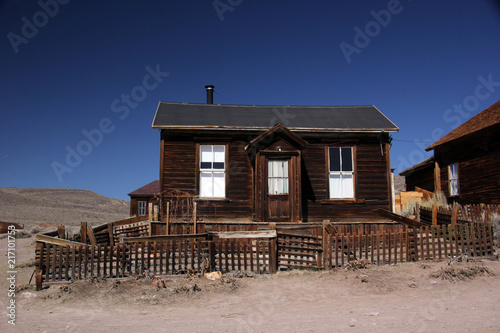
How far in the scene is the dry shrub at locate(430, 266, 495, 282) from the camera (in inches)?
344

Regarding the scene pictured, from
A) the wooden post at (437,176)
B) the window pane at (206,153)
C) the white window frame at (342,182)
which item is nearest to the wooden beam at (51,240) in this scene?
the window pane at (206,153)

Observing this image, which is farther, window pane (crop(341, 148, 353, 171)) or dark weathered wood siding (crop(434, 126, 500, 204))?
dark weathered wood siding (crop(434, 126, 500, 204))

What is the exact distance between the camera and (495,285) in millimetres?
8508

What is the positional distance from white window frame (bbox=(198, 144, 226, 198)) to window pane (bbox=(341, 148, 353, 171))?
15.1 ft

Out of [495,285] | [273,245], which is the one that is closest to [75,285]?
[273,245]

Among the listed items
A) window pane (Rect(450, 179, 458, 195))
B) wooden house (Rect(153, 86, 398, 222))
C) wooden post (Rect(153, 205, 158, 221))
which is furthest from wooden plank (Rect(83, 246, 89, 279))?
window pane (Rect(450, 179, 458, 195))

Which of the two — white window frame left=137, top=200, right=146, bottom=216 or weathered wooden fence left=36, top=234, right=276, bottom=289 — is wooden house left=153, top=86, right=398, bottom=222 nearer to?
weathered wooden fence left=36, top=234, right=276, bottom=289

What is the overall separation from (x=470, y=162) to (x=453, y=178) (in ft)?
7.97

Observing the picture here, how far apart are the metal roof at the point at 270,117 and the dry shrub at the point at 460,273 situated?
21.8ft

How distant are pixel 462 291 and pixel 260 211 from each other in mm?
6652

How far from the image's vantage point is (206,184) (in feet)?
47.1

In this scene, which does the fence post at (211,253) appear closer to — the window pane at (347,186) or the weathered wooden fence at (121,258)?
the weathered wooden fence at (121,258)

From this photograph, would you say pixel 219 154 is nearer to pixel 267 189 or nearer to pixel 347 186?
pixel 267 189

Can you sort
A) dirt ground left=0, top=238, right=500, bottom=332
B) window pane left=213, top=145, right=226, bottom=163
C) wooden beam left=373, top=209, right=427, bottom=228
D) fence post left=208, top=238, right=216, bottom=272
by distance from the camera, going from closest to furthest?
dirt ground left=0, top=238, right=500, bottom=332
fence post left=208, top=238, right=216, bottom=272
wooden beam left=373, top=209, right=427, bottom=228
window pane left=213, top=145, right=226, bottom=163
